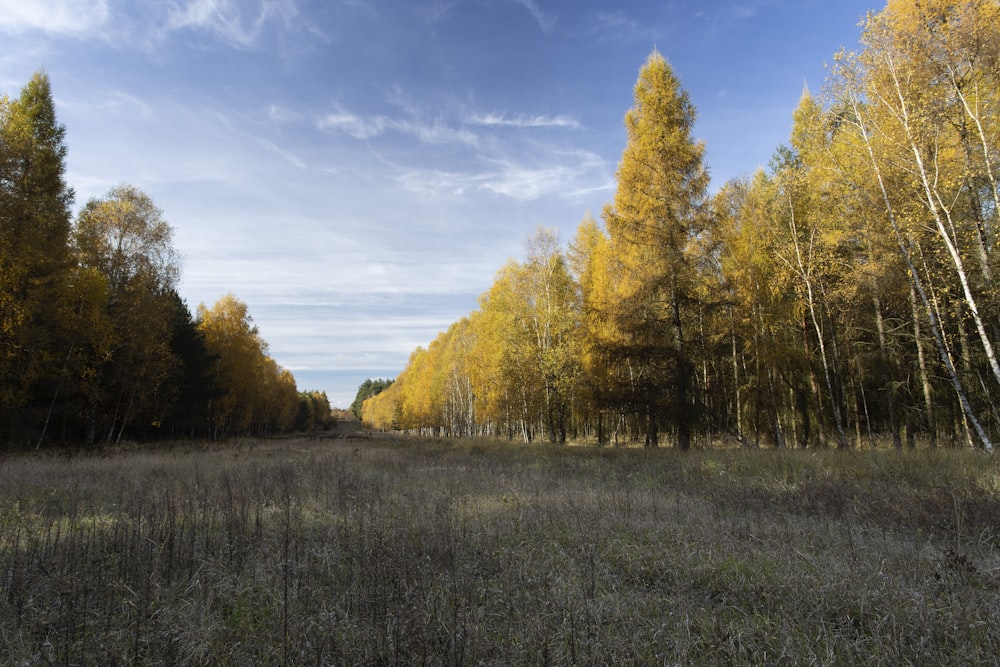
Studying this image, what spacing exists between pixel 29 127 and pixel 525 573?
1812 cm

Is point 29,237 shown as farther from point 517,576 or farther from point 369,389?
point 369,389

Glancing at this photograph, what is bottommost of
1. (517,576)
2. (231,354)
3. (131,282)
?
(517,576)

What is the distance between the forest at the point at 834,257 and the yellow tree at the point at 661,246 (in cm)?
5

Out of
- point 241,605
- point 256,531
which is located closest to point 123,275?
point 256,531

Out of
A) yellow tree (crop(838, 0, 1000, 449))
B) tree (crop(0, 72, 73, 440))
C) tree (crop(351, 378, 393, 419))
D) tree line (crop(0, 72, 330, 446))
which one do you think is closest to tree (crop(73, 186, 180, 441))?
tree line (crop(0, 72, 330, 446))

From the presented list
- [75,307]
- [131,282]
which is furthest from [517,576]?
[131,282]

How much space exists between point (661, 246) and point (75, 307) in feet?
65.6

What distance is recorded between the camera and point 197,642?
2.77m

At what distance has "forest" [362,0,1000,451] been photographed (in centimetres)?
970

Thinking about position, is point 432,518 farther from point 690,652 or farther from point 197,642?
point 690,652

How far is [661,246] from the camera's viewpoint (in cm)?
1295

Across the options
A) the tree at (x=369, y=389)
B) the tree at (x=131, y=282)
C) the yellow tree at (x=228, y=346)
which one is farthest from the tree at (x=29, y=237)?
the tree at (x=369, y=389)

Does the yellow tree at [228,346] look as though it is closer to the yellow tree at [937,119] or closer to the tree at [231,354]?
the tree at [231,354]

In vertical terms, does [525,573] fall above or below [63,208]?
below
